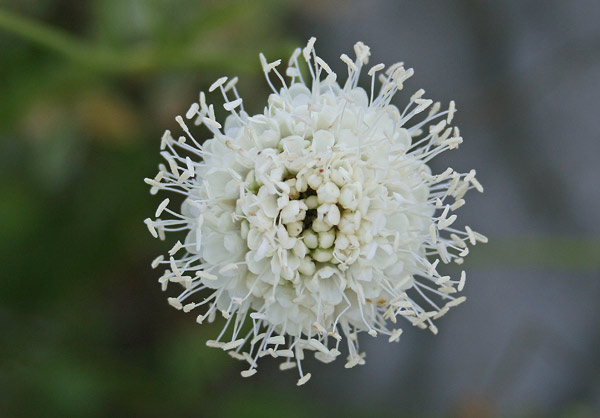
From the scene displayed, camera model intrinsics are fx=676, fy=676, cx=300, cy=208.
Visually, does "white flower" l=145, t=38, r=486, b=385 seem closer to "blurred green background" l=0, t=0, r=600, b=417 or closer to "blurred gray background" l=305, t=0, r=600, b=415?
"blurred green background" l=0, t=0, r=600, b=417

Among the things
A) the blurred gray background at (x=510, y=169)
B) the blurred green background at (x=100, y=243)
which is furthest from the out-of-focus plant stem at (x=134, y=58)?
the blurred gray background at (x=510, y=169)

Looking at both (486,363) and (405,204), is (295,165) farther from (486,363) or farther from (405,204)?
(486,363)

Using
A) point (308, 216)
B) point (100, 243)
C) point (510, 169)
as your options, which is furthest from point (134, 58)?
point (510, 169)

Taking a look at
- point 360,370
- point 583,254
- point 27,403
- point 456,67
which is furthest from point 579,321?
point 27,403

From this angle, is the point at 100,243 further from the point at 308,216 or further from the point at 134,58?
the point at 308,216

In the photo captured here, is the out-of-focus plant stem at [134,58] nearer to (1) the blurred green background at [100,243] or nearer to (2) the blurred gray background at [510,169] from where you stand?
(1) the blurred green background at [100,243]

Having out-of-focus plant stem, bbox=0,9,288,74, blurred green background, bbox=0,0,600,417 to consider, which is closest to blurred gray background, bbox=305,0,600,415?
blurred green background, bbox=0,0,600,417
